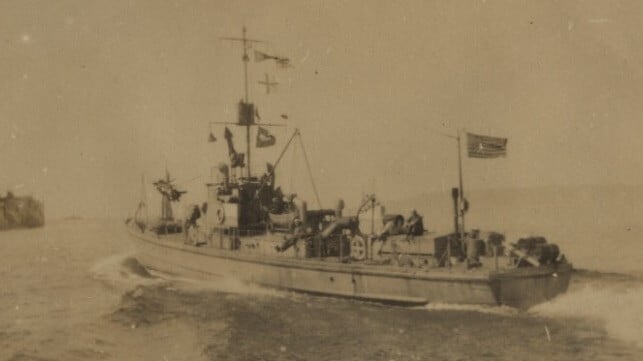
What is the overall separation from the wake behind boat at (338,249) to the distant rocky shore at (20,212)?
56.1 metres

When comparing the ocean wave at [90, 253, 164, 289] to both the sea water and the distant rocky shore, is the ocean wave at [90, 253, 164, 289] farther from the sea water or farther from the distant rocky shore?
the distant rocky shore

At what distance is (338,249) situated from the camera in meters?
23.1

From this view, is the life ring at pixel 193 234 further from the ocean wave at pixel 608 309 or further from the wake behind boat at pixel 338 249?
the ocean wave at pixel 608 309

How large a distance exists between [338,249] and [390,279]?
4.18 metres

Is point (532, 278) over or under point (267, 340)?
over

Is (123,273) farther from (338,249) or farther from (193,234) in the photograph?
(338,249)

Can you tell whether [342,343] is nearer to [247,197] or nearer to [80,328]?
[80,328]

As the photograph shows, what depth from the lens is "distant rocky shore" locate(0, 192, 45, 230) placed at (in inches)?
3086

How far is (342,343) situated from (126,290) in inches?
519

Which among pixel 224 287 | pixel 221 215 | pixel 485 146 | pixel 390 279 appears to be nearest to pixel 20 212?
pixel 221 215

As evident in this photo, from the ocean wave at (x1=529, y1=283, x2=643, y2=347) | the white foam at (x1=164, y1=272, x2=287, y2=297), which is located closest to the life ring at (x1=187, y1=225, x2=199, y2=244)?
the white foam at (x1=164, y1=272, x2=287, y2=297)

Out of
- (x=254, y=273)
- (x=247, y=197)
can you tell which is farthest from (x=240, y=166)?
(x=254, y=273)

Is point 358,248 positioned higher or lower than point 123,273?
higher

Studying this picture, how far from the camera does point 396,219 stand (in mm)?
21141
